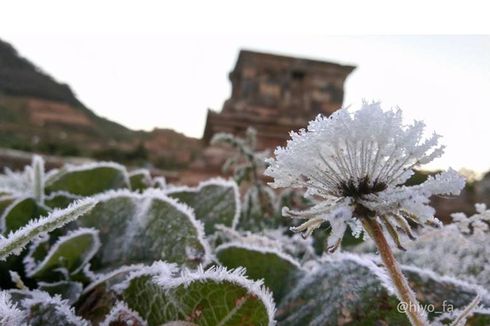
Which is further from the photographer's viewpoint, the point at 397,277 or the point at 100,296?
the point at 100,296

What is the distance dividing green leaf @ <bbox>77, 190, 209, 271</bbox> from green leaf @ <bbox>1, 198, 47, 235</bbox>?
0.10m

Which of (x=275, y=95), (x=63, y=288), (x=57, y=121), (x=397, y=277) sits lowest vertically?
(x=63, y=288)

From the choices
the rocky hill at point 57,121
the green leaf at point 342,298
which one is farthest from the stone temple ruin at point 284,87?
the rocky hill at point 57,121

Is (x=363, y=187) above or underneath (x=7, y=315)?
above

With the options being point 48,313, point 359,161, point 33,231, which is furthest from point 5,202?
point 359,161

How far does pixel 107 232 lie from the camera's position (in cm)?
85

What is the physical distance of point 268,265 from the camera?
0.75 metres

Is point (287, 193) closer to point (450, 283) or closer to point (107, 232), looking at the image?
point (107, 232)

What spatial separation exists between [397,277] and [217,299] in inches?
6.1

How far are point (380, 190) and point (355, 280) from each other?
0.20 meters

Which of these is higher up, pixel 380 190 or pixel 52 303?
pixel 380 190

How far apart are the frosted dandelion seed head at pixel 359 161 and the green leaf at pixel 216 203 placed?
1.68ft

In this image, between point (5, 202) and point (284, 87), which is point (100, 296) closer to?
point (5, 202)

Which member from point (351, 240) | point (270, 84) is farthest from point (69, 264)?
point (270, 84)
